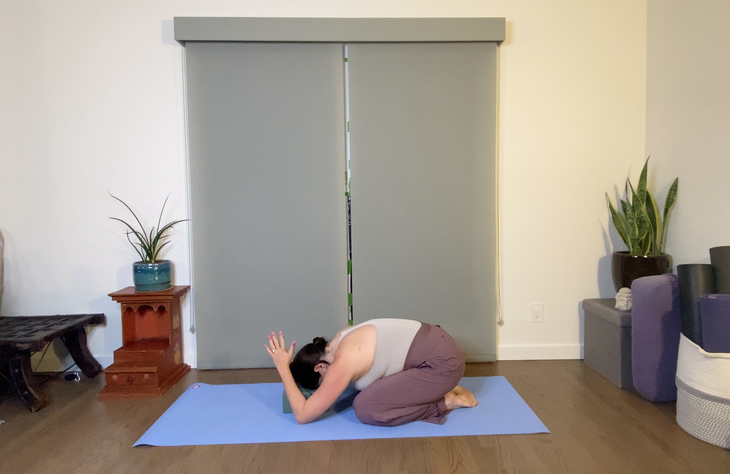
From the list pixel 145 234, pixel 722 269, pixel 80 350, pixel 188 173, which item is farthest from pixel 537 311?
pixel 80 350

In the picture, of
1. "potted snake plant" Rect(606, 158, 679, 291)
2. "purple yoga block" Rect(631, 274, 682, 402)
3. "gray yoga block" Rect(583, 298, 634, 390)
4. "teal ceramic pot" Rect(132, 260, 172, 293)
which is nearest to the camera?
"purple yoga block" Rect(631, 274, 682, 402)

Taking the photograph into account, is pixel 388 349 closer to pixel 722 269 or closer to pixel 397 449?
pixel 397 449

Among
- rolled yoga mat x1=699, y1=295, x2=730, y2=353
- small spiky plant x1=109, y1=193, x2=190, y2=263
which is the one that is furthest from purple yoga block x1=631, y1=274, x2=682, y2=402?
small spiky plant x1=109, y1=193, x2=190, y2=263

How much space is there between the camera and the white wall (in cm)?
307

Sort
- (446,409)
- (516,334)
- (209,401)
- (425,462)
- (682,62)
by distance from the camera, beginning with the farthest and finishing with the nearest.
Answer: (516,334) < (682,62) < (209,401) < (446,409) < (425,462)

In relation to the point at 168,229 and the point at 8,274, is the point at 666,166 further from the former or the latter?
the point at 8,274

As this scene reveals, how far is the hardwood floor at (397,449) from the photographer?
6.36 ft

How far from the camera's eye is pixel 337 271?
3145 millimetres

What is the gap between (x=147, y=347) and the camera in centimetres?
289

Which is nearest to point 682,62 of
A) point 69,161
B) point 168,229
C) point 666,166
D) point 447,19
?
point 666,166

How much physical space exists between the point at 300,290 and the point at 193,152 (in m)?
1.10

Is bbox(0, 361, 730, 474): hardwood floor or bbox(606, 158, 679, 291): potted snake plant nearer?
bbox(0, 361, 730, 474): hardwood floor

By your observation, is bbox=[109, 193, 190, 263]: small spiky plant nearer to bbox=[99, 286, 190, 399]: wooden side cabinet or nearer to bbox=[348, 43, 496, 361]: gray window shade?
bbox=[99, 286, 190, 399]: wooden side cabinet

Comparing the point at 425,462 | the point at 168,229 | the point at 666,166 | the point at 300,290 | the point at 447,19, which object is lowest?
the point at 425,462
